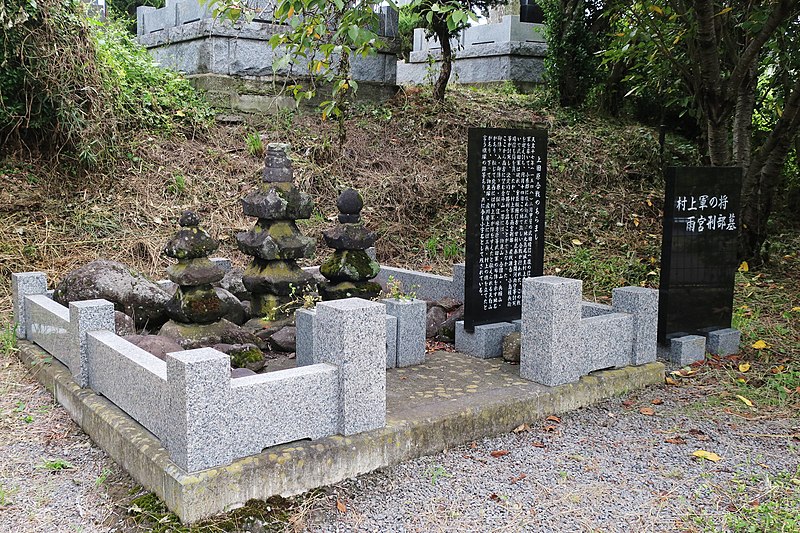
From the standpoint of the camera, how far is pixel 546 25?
41.2ft

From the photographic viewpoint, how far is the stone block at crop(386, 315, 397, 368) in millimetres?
5047

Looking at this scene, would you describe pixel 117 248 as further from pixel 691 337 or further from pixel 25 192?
pixel 691 337

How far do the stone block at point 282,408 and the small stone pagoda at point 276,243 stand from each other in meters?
2.22

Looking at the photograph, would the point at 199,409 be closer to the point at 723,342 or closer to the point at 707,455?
the point at 707,455

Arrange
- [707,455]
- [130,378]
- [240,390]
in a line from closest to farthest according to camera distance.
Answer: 1. [240,390]
2. [130,378]
3. [707,455]

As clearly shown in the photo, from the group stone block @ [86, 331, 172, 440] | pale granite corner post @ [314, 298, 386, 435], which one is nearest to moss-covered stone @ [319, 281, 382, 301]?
stone block @ [86, 331, 172, 440]

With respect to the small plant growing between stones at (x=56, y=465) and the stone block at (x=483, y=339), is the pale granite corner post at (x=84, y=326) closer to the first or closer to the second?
the small plant growing between stones at (x=56, y=465)

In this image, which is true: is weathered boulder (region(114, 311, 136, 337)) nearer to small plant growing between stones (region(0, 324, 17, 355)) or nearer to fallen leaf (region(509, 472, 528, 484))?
small plant growing between stones (region(0, 324, 17, 355))

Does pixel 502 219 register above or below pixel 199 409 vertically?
above

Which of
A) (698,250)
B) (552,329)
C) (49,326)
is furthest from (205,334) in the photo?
(698,250)

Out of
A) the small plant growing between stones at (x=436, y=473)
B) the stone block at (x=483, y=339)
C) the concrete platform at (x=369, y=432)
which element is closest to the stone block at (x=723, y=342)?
the concrete platform at (x=369, y=432)

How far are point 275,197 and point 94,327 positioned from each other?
191 cm

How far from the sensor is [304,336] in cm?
495

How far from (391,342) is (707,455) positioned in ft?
6.97
